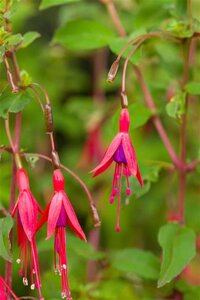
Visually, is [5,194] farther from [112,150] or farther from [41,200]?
[112,150]

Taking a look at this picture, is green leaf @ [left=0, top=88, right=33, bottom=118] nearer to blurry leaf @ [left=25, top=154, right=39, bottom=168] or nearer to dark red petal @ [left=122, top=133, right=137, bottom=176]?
blurry leaf @ [left=25, top=154, right=39, bottom=168]

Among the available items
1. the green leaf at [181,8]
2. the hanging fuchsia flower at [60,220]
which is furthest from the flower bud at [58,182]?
the green leaf at [181,8]

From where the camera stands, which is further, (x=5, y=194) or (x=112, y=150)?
(x=5, y=194)

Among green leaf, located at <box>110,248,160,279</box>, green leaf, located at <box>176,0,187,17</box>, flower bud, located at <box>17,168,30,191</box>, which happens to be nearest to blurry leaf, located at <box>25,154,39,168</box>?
flower bud, located at <box>17,168,30,191</box>

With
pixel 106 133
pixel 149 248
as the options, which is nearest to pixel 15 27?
pixel 106 133

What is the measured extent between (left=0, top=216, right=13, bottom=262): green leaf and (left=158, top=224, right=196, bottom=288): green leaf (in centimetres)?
28

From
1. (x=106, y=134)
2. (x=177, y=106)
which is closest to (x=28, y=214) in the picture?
(x=177, y=106)

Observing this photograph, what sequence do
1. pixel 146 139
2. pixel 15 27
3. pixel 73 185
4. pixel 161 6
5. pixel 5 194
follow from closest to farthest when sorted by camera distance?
pixel 161 6
pixel 5 194
pixel 73 185
pixel 146 139
pixel 15 27

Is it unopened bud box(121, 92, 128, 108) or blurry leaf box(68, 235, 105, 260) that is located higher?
→ unopened bud box(121, 92, 128, 108)

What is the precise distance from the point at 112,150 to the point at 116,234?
103 centimetres

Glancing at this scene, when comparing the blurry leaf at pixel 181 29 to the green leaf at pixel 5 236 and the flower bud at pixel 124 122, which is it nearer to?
the flower bud at pixel 124 122

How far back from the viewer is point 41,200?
2.16m

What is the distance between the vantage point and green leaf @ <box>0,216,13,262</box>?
1.18 metres

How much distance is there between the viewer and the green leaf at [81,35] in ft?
5.41
